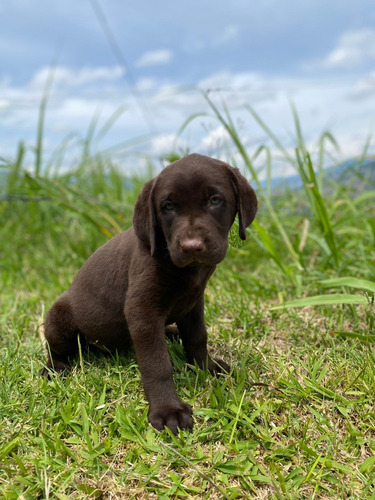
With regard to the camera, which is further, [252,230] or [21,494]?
[252,230]

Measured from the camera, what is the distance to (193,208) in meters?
2.47

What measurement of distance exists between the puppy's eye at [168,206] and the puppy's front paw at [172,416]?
3.27 feet

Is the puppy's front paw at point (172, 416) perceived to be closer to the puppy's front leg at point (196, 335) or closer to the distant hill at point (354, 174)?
the puppy's front leg at point (196, 335)

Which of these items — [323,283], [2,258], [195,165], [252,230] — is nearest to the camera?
[195,165]

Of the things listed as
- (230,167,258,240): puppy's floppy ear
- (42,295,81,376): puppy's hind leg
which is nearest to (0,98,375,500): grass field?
(42,295,81,376): puppy's hind leg

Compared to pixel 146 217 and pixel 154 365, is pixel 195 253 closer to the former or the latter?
pixel 146 217

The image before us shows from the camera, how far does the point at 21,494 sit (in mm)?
2213

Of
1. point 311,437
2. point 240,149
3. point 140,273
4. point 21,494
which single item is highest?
point 240,149

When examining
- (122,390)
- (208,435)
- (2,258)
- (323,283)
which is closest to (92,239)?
(2,258)

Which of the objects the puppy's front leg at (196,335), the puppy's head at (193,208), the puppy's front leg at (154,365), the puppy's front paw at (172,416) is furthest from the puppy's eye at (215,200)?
the puppy's front paw at (172,416)

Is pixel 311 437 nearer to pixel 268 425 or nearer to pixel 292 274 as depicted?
pixel 268 425

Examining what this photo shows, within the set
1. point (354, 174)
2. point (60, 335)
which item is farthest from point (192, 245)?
point (354, 174)

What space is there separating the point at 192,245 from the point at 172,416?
2.97 ft

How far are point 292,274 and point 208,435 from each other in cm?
245
